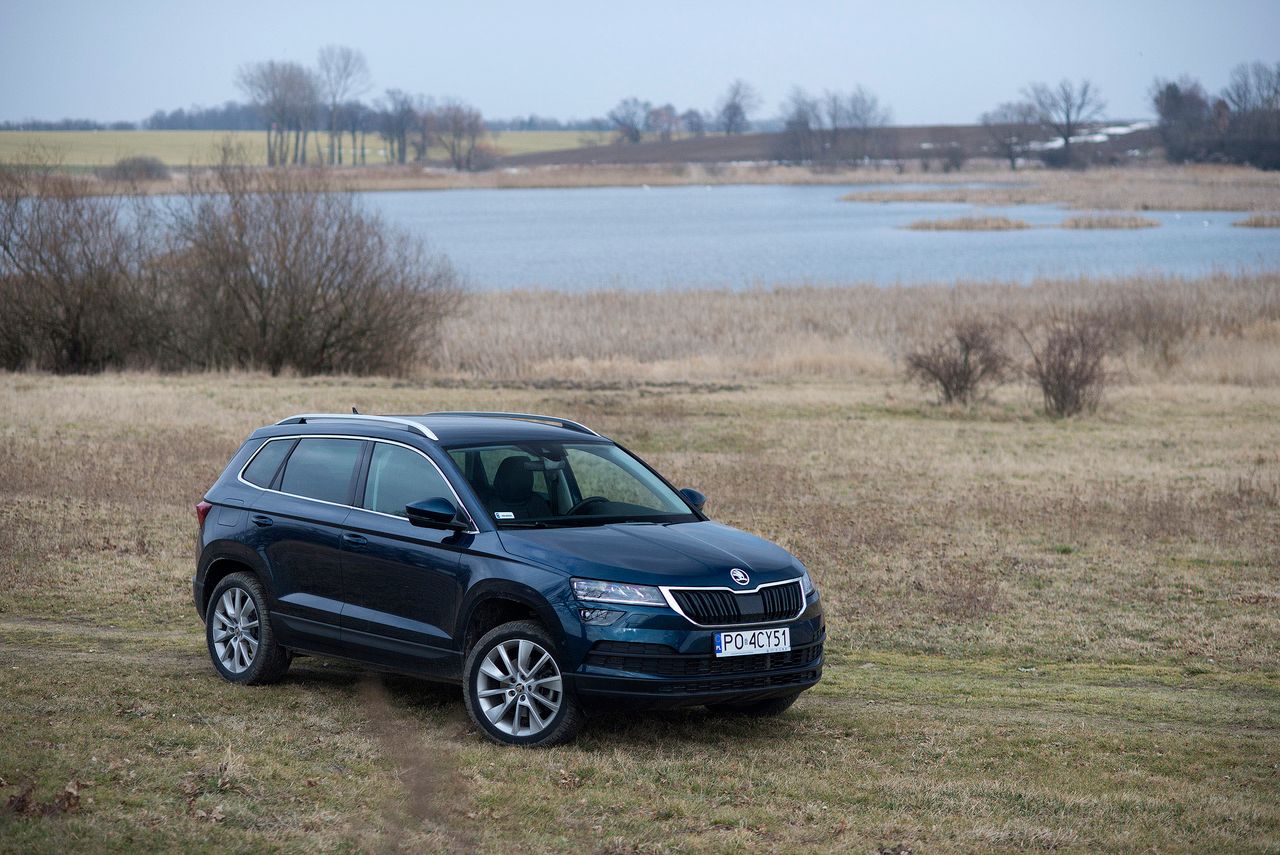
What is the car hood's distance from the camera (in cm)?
695

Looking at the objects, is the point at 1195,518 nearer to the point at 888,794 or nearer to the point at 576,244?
the point at 888,794

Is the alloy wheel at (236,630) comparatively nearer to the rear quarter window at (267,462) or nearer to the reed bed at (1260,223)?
the rear quarter window at (267,462)

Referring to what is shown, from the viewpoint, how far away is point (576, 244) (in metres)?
69.1

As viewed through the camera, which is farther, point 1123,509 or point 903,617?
point 1123,509

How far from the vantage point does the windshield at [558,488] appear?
25.1ft

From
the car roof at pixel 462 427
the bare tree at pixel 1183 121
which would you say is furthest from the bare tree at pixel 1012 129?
the car roof at pixel 462 427

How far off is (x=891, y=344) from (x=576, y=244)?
1477 inches

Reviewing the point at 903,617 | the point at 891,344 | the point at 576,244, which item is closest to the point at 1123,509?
the point at 903,617

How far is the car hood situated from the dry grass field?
2.95 ft

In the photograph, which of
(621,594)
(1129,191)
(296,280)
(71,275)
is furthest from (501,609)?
(1129,191)

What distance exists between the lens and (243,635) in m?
8.47

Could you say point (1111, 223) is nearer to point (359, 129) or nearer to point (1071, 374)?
point (1071, 374)

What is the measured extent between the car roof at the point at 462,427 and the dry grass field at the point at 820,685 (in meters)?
1.54

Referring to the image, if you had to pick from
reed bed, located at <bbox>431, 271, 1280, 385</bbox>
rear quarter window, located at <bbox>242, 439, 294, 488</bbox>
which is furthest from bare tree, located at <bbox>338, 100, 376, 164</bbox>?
rear quarter window, located at <bbox>242, 439, 294, 488</bbox>
